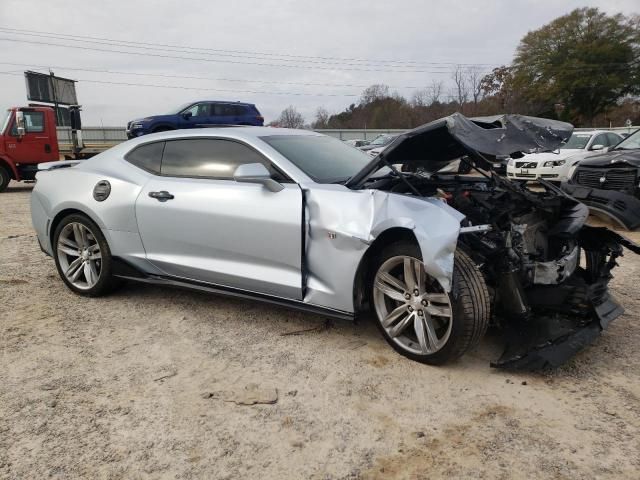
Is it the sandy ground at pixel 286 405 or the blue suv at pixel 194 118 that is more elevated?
the blue suv at pixel 194 118

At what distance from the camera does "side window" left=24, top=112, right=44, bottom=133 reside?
13.2 m

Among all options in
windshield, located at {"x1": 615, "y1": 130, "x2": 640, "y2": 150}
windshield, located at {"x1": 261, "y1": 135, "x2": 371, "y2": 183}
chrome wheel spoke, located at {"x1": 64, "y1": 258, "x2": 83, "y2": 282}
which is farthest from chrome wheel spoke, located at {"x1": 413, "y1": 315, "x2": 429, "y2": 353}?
windshield, located at {"x1": 615, "y1": 130, "x2": 640, "y2": 150}

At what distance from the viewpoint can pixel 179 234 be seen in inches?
149

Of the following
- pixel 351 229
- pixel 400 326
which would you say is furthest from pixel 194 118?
pixel 400 326

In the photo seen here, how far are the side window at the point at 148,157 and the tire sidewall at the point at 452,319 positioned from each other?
2090mm

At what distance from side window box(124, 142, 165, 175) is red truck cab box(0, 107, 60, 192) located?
1080cm

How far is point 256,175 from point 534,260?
1899mm

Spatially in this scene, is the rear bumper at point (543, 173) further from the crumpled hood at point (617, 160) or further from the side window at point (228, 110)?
the side window at point (228, 110)

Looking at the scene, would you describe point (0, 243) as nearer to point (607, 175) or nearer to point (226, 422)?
point (226, 422)

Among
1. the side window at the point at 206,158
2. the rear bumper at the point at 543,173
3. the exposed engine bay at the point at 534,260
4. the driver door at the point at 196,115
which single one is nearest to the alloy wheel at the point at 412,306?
the exposed engine bay at the point at 534,260

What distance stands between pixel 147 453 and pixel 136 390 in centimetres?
63

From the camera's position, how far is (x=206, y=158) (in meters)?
3.87

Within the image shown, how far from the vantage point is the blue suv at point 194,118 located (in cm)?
1612

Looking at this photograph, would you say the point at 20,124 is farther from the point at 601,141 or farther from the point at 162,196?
the point at 601,141
